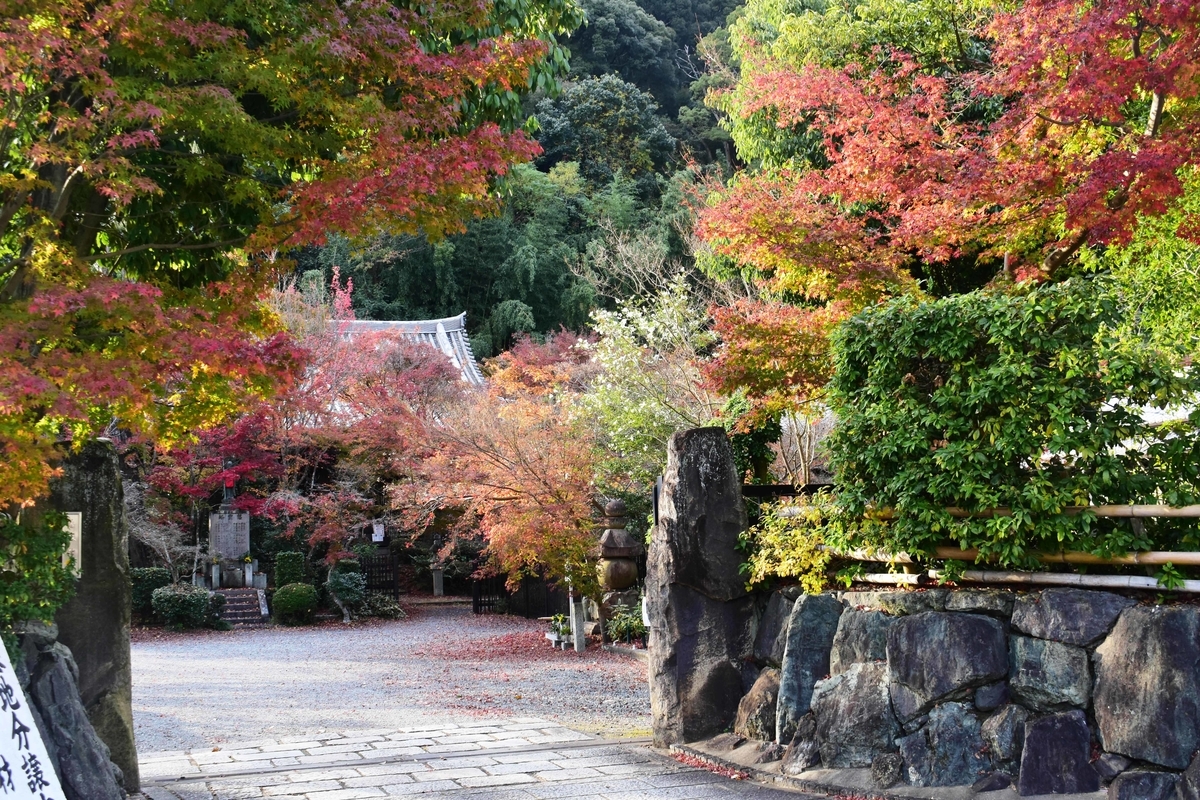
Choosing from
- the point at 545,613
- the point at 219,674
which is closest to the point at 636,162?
the point at 545,613

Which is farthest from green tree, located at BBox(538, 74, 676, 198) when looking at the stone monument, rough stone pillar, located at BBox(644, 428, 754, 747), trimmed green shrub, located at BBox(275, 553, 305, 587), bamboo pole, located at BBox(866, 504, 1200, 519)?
bamboo pole, located at BBox(866, 504, 1200, 519)

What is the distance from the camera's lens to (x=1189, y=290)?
24.4 ft

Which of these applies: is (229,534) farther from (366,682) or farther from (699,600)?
(699,600)

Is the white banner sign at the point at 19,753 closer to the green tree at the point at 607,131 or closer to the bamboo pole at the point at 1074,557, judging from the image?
the bamboo pole at the point at 1074,557

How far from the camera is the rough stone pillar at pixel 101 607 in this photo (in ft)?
20.5

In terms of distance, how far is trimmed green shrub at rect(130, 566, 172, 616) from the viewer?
17.8 m

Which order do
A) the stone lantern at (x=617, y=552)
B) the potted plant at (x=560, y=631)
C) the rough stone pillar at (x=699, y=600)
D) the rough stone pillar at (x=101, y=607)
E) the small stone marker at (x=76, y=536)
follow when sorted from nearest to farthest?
the small stone marker at (x=76, y=536), the rough stone pillar at (x=101, y=607), the rough stone pillar at (x=699, y=600), the stone lantern at (x=617, y=552), the potted plant at (x=560, y=631)

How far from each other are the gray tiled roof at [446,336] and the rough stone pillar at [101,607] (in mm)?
16542

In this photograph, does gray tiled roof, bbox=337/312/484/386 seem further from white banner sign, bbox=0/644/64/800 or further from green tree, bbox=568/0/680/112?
white banner sign, bbox=0/644/64/800

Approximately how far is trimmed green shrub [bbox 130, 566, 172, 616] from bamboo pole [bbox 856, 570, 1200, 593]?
15.4 metres

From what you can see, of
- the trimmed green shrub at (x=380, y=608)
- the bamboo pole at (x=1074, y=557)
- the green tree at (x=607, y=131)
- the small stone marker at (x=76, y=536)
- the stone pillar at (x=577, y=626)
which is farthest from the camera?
the green tree at (x=607, y=131)

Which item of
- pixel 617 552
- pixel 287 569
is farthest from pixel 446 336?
pixel 617 552

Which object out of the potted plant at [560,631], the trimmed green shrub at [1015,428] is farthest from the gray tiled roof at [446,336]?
the trimmed green shrub at [1015,428]

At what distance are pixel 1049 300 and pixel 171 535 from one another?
1583 centimetres
